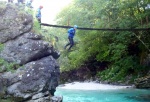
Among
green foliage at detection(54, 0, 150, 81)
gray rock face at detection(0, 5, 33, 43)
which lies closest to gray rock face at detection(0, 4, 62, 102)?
gray rock face at detection(0, 5, 33, 43)

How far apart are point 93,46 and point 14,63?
1182 cm

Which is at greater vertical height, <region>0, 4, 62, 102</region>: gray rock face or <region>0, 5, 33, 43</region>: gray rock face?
<region>0, 5, 33, 43</region>: gray rock face

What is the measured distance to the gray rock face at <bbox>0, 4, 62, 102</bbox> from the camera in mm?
6375

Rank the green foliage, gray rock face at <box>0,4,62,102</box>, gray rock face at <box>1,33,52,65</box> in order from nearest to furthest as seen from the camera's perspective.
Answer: gray rock face at <box>0,4,62,102</box>
gray rock face at <box>1,33,52,65</box>
the green foliage

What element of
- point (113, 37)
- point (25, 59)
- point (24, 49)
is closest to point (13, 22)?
point (24, 49)

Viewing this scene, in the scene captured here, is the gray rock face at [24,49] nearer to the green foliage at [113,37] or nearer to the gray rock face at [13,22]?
the gray rock face at [13,22]

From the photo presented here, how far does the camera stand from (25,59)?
6.82m

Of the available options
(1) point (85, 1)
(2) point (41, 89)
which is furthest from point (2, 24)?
(1) point (85, 1)

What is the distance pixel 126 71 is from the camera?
1619 centimetres

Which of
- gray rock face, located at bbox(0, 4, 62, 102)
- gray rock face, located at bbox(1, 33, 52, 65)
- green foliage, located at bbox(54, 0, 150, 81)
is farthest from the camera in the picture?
green foliage, located at bbox(54, 0, 150, 81)

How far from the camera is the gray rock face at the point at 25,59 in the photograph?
20.9 ft

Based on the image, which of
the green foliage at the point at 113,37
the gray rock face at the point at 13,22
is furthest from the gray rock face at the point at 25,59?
the green foliage at the point at 113,37

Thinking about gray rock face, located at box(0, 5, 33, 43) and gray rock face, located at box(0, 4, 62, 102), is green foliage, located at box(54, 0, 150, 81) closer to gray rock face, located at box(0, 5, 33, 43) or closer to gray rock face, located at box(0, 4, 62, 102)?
gray rock face, located at box(0, 4, 62, 102)

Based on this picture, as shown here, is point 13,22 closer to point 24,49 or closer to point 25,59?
point 24,49
